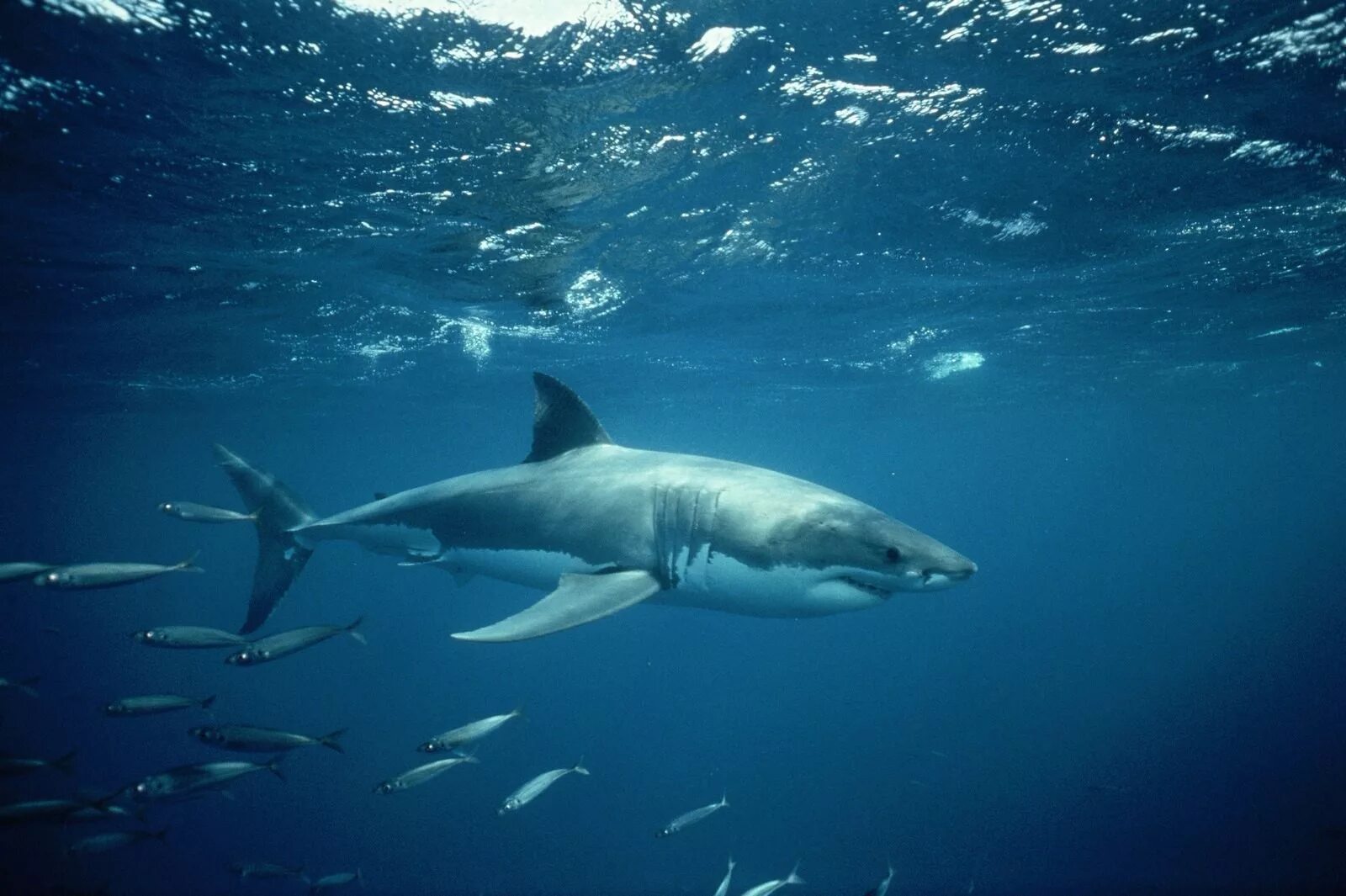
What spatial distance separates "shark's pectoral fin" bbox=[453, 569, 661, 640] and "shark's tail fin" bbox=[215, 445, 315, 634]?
5800mm

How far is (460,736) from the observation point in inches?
289

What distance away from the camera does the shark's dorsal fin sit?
7293 millimetres

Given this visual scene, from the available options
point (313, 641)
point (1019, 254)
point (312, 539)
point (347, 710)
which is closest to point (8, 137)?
point (312, 539)

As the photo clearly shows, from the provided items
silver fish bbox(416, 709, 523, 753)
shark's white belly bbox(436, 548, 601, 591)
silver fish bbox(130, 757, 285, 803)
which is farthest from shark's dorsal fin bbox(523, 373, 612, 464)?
silver fish bbox(130, 757, 285, 803)

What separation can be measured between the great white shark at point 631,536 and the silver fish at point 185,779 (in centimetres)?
168

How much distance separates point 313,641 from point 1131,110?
1283 centimetres

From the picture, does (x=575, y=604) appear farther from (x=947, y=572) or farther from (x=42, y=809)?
(x=42, y=809)

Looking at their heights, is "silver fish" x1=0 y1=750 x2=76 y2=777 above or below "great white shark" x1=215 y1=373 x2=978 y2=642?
below

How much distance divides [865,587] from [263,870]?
30.6ft

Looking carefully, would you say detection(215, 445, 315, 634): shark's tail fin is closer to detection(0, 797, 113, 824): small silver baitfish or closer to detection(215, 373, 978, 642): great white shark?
detection(215, 373, 978, 642): great white shark

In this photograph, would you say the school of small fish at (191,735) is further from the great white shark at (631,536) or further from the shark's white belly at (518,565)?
the shark's white belly at (518,565)

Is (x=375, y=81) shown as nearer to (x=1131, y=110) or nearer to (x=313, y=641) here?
(x=313, y=641)

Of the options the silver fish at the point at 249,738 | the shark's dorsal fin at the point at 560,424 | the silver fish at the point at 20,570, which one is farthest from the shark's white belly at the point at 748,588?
the silver fish at the point at 20,570

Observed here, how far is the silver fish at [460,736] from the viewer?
24.0ft
